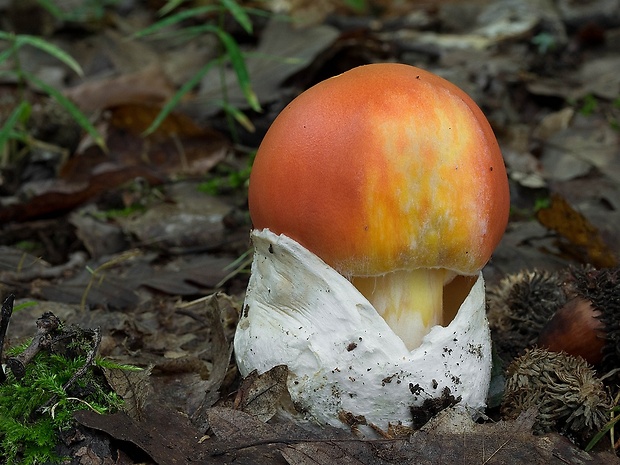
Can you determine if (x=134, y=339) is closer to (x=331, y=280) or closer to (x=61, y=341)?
(x=61, y=341)

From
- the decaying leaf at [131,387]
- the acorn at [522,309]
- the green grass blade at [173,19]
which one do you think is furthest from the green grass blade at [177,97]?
the acorn at [522,309]

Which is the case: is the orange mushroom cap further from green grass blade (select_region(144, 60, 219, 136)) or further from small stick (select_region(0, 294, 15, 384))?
green grass blade (select_region(144, 60, 219, 136))

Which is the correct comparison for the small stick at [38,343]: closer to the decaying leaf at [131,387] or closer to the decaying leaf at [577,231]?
the decaying leaf at [131,387]

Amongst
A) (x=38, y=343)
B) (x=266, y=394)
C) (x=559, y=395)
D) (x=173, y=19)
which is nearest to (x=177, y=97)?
(x=173, y=19)

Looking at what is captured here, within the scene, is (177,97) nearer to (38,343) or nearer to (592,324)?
(38,343)

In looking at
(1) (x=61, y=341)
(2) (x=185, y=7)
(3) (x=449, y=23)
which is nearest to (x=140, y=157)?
(1) (x=61, y=341)

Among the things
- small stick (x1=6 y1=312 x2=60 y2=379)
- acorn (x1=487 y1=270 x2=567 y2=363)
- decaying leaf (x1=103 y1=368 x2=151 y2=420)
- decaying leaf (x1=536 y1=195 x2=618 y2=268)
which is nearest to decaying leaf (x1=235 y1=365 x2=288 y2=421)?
decaying leaf (x1=103 y1=368 x2=151 y2=420)
